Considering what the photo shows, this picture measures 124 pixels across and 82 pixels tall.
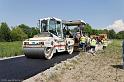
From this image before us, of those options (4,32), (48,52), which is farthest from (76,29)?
(4,32)

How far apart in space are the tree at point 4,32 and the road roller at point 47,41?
271 feet

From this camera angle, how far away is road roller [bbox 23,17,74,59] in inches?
684

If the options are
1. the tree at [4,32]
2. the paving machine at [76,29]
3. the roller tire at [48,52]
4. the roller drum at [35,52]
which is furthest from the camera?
the tree at [4,32]

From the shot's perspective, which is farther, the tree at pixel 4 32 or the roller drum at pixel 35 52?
the tree at pixel 4 32

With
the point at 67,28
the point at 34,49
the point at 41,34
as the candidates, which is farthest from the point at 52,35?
the point at 67,28

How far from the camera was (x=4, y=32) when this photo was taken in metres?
103

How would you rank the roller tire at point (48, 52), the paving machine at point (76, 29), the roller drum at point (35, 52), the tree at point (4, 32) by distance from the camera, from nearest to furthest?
the roller drum at point (35, 52) < the roller tire at point (48, 52) < the paving machine at point (76, 29) < the tree at point (4, 32)

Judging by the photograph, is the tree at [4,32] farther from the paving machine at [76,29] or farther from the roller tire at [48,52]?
the roller tire at [48,52]

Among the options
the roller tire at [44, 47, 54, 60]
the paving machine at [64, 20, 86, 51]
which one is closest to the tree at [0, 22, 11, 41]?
the paving machine at [64, 20, 86, 51]

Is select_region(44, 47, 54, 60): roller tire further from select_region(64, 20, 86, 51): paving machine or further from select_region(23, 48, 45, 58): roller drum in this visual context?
select_region(64, 20, 86, 51): paving machine

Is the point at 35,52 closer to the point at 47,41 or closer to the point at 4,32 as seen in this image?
the point at 47,41

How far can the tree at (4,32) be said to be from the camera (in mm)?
102375

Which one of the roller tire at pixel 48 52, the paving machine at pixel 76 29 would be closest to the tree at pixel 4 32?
the paving machine at pixel 76 29

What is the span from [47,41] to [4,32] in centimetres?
8736
